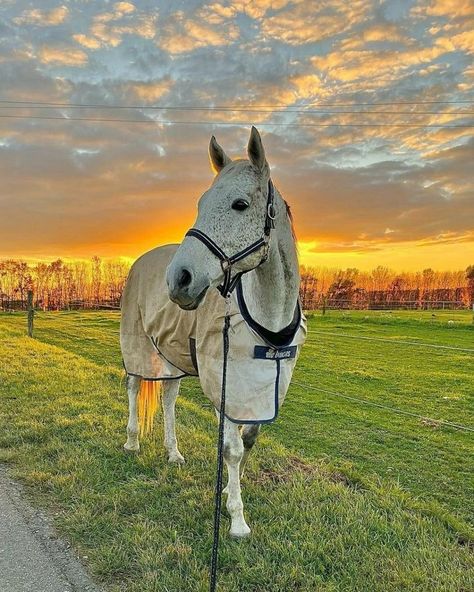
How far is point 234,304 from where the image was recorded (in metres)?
2.80

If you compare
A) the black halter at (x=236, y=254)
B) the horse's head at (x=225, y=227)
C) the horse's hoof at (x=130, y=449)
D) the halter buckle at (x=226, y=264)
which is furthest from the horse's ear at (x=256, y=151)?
the horse's hoof at (x=130, y=449)

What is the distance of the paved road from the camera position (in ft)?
8.21

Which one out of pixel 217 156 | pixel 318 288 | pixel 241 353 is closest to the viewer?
pixel 217 156

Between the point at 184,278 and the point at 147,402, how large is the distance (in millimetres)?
2799

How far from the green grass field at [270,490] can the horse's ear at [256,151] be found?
2.18 m

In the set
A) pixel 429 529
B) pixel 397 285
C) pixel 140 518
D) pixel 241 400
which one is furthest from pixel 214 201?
pixel 397 285

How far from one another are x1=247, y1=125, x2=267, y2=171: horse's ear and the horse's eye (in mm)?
221

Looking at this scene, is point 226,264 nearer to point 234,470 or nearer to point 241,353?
point 241,353

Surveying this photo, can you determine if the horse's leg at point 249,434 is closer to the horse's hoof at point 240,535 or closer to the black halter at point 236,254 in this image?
the horse's hoof at point 240,535

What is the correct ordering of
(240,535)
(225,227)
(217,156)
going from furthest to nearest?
(240,535), (217,156), (225,227)

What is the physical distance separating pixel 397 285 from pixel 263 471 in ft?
113

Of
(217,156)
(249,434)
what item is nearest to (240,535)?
(249,434)

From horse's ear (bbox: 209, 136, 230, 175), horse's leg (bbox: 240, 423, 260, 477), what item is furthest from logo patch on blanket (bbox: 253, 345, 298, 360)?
horse's ear (bbox: 209, 136, 230, 175)

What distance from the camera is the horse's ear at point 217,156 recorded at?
251cm
